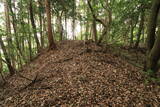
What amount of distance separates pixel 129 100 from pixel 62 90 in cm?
213

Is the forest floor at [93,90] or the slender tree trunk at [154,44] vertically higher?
the slender tree trunk at [154,44]

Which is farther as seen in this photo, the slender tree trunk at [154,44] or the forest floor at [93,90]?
the slender tree trunk at [154,44]

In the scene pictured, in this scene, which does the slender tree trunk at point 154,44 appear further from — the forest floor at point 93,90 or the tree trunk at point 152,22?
the forest floor at point 93,90

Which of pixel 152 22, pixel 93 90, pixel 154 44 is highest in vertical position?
pixel 152 22

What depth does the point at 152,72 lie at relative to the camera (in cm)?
413

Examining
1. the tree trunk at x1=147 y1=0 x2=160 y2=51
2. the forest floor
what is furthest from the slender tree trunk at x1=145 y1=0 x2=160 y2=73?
the forest floor

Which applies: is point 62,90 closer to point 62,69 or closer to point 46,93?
point 46,93

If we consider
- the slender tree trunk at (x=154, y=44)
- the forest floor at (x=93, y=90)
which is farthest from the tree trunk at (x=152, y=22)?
the forest floor at (x=93, y=90)

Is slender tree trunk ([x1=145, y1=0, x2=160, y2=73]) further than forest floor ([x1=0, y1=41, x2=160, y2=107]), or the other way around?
slender tree trunk ([x1=145, y1=0, x2=160, y2=73])

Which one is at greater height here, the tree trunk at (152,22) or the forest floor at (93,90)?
the tree trunk at (152,22)

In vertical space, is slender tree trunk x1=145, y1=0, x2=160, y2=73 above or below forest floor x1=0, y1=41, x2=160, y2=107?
above

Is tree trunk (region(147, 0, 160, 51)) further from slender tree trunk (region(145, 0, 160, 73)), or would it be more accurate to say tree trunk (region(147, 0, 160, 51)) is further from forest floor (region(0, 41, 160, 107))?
forest floor (region(0, 41, 160, 107))

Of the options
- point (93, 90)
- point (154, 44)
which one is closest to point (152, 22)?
point (154, 44)

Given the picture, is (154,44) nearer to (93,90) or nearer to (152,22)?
(152,22)
